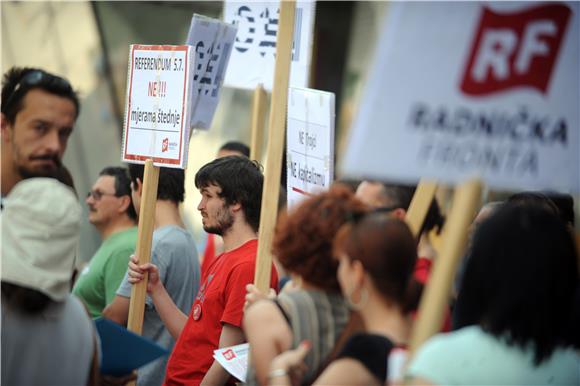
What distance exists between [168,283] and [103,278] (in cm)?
61

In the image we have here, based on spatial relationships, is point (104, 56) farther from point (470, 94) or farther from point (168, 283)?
point (470, 94)

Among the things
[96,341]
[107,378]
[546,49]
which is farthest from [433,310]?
[107,378]

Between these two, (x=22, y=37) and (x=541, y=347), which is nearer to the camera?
(x=541, y=347)

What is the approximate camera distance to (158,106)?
5.58 metres

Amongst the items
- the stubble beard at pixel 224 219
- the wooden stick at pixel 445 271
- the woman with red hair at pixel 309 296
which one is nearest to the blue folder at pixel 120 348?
the woman with red hair at pixel 309 296

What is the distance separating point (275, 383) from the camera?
3.64 m

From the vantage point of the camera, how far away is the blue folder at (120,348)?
4.36 m

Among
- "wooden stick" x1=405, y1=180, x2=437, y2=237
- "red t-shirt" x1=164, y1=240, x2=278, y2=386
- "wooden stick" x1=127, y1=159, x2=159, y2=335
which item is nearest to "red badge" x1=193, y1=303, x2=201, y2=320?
"red t-shirt" x1=164, y1=240, x2=278, y2=386

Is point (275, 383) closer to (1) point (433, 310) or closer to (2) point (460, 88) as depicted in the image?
(1) point (433, 310)

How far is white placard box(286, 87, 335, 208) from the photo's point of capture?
16.8 ft

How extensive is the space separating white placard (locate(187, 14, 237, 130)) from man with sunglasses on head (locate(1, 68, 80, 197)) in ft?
4.23

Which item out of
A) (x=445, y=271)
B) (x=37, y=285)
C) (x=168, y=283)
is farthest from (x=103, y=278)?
(x=445, y=271)

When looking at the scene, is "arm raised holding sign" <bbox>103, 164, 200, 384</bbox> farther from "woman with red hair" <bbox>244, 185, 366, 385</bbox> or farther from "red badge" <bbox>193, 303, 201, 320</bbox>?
"woman with red hair" <bbox>244, 185, 366, 385</bbox>

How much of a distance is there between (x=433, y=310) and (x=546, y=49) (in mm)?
884
